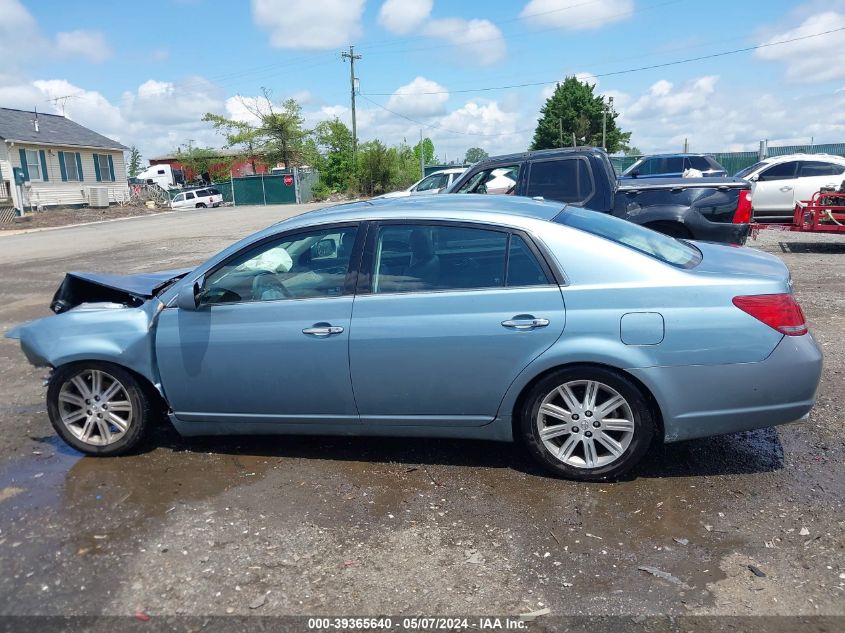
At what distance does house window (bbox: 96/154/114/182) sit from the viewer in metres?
44.1

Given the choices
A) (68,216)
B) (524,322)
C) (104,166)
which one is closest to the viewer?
(524,322)

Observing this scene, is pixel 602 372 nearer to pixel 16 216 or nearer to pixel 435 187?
pixel 435 187

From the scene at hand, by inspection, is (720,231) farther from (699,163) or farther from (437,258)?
(699,163)

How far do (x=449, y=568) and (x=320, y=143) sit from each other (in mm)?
57271

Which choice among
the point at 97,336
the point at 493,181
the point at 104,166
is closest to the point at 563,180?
the point at 493,181

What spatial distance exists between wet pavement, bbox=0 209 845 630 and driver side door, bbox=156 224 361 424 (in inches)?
17.2

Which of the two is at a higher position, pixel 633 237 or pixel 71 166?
pixel 71 166

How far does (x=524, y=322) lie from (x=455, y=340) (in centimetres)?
40

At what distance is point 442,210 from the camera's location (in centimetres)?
430

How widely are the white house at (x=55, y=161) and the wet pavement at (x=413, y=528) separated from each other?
37.2 meters

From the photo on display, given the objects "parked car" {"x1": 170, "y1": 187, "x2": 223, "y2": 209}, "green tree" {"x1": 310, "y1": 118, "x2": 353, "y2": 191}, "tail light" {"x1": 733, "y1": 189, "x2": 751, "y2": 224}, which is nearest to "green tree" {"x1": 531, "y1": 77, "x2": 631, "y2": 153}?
"green tree" {"x1": 310, "y1": 118, "x2": 353, "y2": 191}

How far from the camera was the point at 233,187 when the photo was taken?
162ft

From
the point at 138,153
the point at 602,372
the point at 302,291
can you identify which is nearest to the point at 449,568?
the point at 602,372

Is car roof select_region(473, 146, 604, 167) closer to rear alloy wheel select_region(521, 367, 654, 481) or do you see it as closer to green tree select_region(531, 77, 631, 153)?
rear alloy wheel select_region(521, 367, 654, 481)
